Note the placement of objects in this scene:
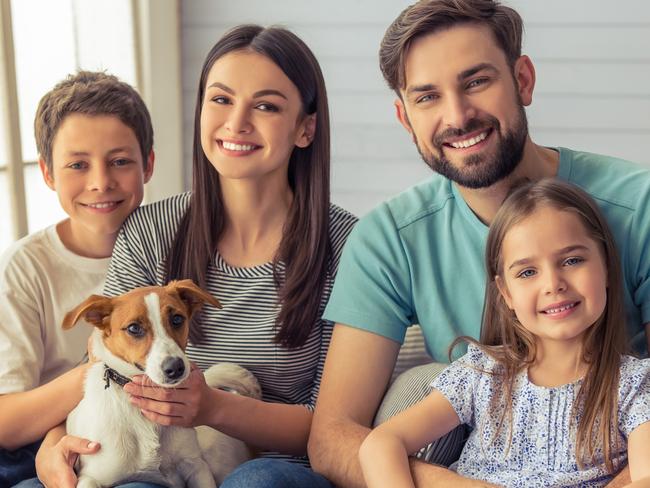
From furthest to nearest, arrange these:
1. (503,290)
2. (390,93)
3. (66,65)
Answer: (390,93)
(66,65)
(503,290)

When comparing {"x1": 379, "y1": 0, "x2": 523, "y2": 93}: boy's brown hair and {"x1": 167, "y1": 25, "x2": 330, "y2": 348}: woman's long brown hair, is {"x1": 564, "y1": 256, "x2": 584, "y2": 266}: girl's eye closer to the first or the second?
{"x1": 379, "y1": 0, "x2": 523, "y2": 93}: boy's brown hair

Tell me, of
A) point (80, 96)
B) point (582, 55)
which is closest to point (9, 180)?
point (80, 96)

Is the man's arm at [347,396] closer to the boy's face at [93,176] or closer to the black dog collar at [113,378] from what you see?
the black dog collar at [113,378]

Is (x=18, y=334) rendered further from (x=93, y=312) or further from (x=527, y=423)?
(x=527, y=423)

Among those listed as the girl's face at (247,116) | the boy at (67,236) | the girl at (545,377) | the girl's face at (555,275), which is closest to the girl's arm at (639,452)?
the girl at (545,377)

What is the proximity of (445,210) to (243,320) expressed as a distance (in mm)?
551

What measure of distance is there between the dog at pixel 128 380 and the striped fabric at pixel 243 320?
316mm

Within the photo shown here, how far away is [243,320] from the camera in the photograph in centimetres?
222

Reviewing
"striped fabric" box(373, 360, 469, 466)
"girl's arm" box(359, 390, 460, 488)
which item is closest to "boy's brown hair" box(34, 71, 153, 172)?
"striped fabric" box(373, 360, 469, 466)

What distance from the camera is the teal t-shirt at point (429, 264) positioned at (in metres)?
2.05

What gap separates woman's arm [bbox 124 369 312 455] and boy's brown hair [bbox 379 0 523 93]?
80cm

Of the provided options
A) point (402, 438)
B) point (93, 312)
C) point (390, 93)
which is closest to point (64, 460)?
point (93, 312)

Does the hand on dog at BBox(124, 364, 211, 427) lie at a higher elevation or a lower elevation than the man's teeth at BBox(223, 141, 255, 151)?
lower

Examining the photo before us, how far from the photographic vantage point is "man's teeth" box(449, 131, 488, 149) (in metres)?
2.03
